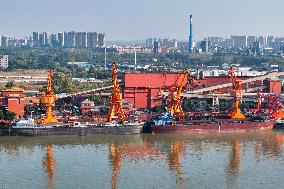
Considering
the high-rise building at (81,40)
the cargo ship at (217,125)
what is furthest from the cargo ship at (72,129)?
the high-rise building at (81,40)

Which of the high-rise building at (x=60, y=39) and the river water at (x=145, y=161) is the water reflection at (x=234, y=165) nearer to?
the river water at (x=145, y=161)

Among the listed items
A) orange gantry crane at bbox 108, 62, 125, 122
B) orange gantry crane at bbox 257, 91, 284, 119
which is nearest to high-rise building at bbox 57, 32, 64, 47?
orange gantry crane at bbox 257, 91, 284, 119

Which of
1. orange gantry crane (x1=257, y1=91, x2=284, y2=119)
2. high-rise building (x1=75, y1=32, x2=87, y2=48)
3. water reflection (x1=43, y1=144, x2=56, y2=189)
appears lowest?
water reflection (x1=43, y1=144, x2=56, y2=189)

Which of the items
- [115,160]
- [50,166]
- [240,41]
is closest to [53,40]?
[240,41]

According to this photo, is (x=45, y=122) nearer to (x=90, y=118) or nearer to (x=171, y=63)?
(x=90, y=118)

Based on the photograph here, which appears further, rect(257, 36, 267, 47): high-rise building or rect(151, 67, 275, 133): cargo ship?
rect(257, 36, 267, 47): high-rise building

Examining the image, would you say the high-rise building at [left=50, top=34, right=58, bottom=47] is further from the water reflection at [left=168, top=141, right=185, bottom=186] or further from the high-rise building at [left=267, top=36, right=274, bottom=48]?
the water reflection at [left=168, top=141, right=185, bottom=186]
